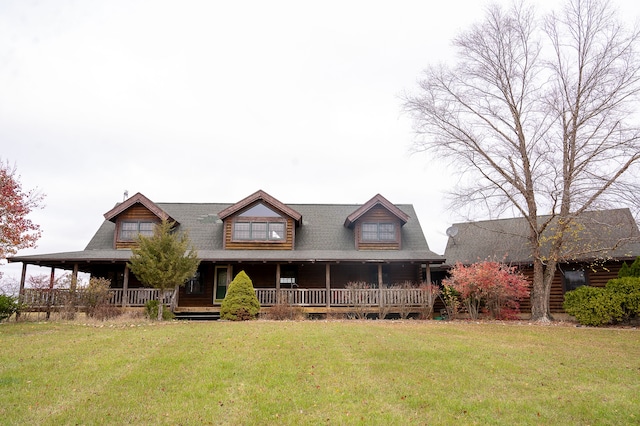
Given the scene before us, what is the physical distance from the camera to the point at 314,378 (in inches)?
344

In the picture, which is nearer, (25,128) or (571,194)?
(571,194)

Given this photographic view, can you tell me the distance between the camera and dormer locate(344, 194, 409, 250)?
80.0 ft

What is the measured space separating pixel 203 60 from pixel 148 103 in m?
5.49

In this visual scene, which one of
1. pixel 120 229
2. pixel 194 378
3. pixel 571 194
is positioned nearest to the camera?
pixel 194 378

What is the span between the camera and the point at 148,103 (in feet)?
81.8

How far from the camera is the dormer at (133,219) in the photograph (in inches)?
948

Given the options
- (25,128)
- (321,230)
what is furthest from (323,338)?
(25,128)

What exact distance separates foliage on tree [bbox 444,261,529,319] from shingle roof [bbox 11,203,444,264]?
7.63 ft

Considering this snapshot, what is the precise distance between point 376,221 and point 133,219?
41.7 feet

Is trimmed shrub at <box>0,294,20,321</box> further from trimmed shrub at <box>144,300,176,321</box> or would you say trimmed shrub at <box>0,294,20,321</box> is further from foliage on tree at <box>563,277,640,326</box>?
foliage on tree at <box>563,277,640,326</box>

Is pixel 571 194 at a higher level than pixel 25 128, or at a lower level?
lower

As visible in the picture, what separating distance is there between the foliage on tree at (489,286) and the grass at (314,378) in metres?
5.00

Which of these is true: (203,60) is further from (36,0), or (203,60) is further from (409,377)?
(409,377)

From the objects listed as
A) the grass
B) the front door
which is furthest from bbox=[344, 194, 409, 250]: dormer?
the grass
